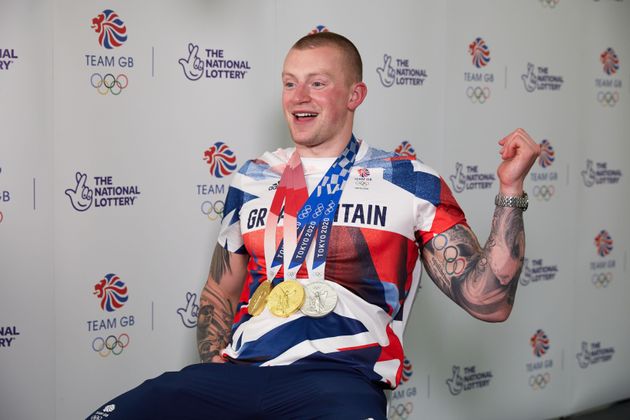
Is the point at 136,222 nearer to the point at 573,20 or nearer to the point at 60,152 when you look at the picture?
the point at 60,152

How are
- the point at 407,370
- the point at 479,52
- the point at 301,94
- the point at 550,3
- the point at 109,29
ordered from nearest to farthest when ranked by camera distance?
the point at 301,94 < the point at 109,29 < the point at 407,370 < the point at 479,52 < the point at 550,3

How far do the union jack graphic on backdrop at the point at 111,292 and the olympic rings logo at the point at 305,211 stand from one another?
2.81 feet

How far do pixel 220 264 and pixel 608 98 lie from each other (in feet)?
8.59

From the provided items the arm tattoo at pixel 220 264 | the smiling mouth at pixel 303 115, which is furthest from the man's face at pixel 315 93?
the arm tattoo at pixel 220 264

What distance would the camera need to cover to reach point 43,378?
105 inches

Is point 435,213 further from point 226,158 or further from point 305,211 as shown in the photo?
point 226,158

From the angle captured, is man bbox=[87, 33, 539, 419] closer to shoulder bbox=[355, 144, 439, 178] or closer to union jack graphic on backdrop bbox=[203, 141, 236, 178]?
shoulder bbox=[355, 144, 439, 178]

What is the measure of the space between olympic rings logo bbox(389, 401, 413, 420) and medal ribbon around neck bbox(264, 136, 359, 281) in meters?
1.47

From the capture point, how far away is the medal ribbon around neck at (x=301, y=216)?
87.9 inches

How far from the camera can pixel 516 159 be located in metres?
2.08

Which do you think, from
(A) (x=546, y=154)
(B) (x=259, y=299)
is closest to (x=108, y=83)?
(B) (x=259, y=299)

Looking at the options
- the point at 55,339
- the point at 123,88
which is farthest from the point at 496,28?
the point at 55,339

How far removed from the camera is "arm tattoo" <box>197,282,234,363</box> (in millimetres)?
2398

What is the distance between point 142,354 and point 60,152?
0.78m
